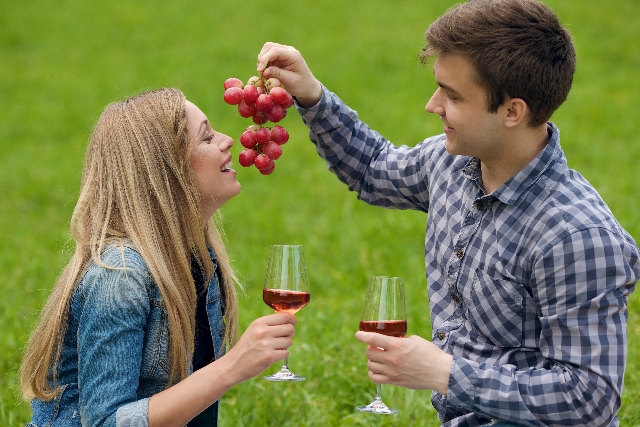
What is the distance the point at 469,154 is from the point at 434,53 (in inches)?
15.1

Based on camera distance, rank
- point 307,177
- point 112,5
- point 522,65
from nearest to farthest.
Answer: point 522,65 → point 307,177 → point 112,5

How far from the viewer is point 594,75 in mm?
14773

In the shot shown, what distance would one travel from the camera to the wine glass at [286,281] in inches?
133

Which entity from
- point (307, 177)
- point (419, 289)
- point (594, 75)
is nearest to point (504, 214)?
point (419, 289)

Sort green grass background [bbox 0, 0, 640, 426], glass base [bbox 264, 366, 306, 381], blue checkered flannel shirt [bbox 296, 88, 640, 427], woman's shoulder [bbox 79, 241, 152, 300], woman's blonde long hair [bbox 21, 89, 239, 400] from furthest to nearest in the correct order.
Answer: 1. green grass background [bbox 0, 0, 640, 426]
2. glass base [bbox 264, 366, 306, 381]
3. woman's blonde long hair [bbox 21, 89, 239, 400]
4. woman's shoulder [bbox 79, 241, 152, 300]
5. blue checkered flannel shirt [bbox 296, 88, 640, 427]

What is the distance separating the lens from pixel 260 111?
3605mm

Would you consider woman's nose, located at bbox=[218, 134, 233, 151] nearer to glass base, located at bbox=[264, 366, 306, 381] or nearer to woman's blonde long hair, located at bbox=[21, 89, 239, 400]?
woman's blonde long hair, located at bbox=[21, 89, 239, 400]

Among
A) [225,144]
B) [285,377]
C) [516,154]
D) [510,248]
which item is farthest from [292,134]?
[510,248]

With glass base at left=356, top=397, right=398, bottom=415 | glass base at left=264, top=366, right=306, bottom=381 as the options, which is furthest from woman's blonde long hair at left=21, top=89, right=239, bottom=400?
glass base at left=356, top=397, right=398, bottom=415

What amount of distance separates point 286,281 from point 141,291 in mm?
502

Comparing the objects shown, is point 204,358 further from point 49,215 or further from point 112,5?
point 112,5

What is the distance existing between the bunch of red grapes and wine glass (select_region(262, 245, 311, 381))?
36cm

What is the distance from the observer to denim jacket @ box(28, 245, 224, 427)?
129 inches

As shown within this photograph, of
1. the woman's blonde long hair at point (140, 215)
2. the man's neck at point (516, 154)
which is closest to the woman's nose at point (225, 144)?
the woman's blonde long hair at point (140, 215)
